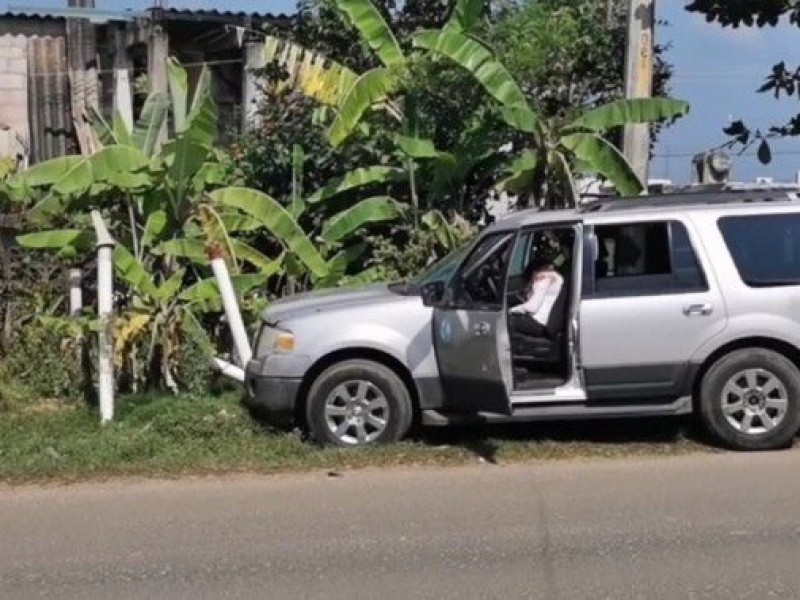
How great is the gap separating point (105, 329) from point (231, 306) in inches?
41.9

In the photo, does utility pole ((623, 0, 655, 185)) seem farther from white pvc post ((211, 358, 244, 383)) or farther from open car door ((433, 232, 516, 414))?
white pvc post ((211, 358, 244, 383))

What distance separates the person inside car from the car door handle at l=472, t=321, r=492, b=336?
580 mm

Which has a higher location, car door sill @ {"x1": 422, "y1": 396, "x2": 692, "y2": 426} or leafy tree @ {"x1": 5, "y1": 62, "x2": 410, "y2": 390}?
leafy tree @ {"x1": 5, "y1": 62, "x2": 410, "y2": 390}

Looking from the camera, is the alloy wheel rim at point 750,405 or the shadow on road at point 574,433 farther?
the shadow on road at point 574,433

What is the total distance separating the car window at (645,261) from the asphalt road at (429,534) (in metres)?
1.25

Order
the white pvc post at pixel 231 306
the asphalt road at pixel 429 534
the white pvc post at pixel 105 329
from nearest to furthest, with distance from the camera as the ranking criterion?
the asphalt road at pixel 429 534 → the white pvc post at pixel 105 329 → the white pvc post at pixel 231 306

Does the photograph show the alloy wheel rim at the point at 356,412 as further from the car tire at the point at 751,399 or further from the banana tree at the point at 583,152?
the banana tree at the point at 583,152

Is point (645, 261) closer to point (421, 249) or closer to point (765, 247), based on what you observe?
point (765, 247)

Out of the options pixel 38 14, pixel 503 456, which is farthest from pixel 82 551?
pixel 38 14

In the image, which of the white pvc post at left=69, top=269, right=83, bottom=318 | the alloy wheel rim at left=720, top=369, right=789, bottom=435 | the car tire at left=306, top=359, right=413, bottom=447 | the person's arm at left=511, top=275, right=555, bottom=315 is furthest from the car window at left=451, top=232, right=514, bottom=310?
the white pvc post at left=69, top=269, right=83, bottom=318

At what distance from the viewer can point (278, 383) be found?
9.33 meters

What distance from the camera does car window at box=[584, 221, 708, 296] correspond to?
9.20 m

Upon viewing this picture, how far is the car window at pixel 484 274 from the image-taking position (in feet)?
30.0

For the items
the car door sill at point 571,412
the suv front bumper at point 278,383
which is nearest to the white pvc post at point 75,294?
the suv front bumper at point 278,383
